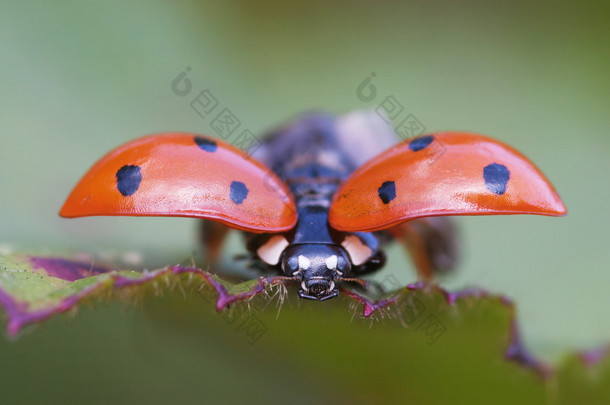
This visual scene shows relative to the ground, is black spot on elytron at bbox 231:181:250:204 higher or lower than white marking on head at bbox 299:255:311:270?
higher

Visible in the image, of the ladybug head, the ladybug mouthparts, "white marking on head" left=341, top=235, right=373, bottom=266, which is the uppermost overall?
"white marking on head" left=341, top=235, right=373, bottom=266

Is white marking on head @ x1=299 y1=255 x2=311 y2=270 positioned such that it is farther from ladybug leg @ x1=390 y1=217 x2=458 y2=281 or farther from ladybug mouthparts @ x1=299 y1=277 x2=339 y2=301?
ladybug leg @ x1=390 y1=217 x2=458 y2=281

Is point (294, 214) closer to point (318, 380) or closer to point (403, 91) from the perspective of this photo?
point (318, 380)

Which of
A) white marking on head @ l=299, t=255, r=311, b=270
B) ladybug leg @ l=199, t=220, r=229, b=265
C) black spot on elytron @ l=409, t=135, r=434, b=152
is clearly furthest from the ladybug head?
ladybug leg @ l=199, t=220, r=229, b=265

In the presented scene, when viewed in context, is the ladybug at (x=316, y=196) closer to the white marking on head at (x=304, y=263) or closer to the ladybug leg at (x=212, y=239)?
the white marking on head at (x=304, y=263)

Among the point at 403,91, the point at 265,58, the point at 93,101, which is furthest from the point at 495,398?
the point at 265,58

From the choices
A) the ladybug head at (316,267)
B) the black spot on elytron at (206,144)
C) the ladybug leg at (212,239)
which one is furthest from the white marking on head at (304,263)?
the ladybug leg at (212,239)
